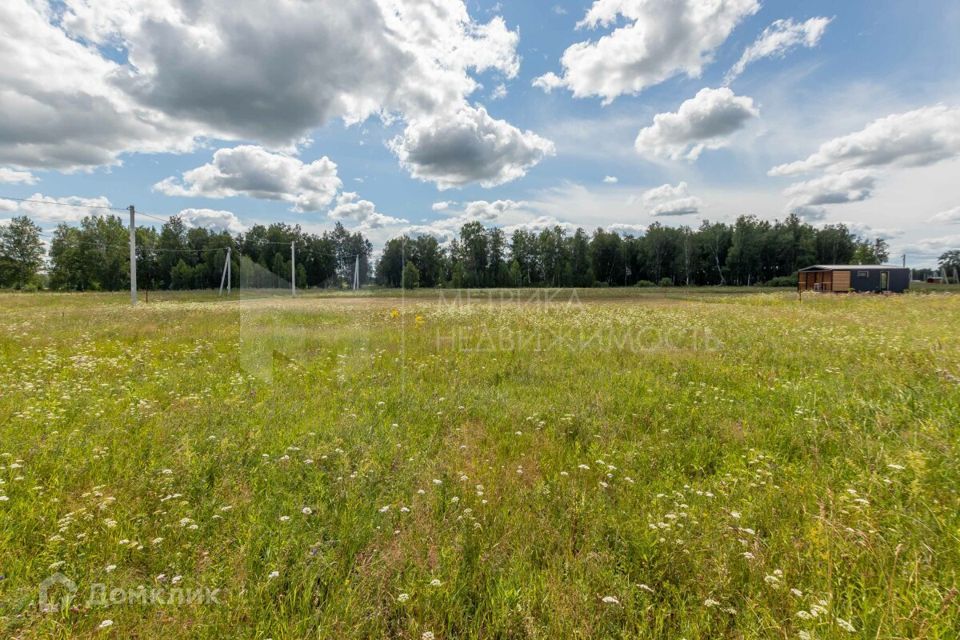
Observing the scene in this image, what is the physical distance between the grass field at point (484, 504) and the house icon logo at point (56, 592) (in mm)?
33

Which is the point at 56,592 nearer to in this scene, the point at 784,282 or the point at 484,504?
the point at 484,504

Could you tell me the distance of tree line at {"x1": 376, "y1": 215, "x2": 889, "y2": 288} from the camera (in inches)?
3492

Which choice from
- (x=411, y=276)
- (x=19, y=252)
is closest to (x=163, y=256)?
(x=19, y=252)

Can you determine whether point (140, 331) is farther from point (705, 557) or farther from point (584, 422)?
point (705, 557)

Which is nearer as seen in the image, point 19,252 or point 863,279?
point 863,279

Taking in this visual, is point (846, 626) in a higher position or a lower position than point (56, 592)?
higher

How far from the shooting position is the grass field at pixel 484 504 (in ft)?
7.82

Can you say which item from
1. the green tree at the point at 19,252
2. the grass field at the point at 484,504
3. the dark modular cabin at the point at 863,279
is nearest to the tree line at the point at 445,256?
the green tree at the point at 19,252

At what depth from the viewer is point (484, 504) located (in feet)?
11.5

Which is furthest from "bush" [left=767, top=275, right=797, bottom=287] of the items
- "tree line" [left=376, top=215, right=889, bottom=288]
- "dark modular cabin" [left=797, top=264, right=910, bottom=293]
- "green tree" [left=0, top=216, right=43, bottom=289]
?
"green tree" [left=0, top=216, right=43, bottom=289]

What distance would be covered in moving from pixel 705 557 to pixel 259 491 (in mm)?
3995

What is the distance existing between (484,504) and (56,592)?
297 cm

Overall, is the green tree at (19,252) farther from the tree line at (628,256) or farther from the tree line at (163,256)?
the tree line at (628,256)

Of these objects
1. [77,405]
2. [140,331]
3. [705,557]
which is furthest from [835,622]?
[140,331]
